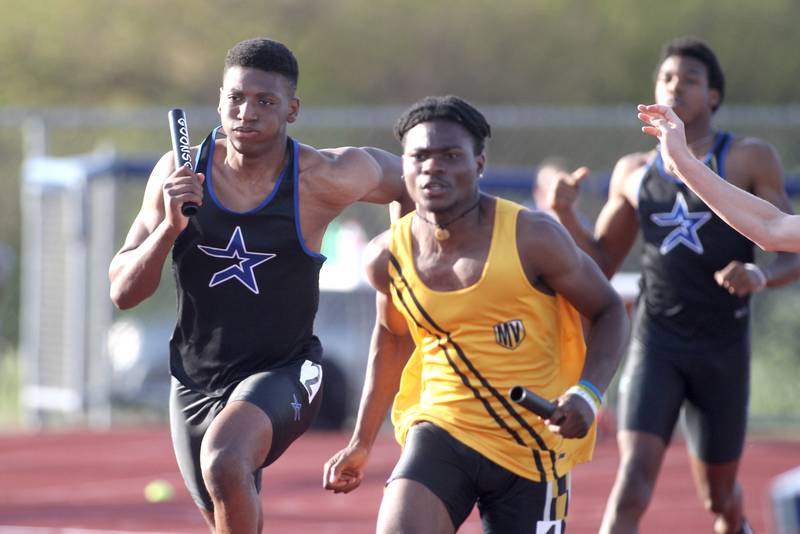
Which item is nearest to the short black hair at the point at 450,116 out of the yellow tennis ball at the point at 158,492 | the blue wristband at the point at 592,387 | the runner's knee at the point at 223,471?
the blue wristband at the point at 592,387

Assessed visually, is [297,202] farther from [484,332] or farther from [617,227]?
[617,227]

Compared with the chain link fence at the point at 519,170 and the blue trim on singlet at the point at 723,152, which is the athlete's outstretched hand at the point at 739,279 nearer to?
the blue trim on singlet at the point at 723,152

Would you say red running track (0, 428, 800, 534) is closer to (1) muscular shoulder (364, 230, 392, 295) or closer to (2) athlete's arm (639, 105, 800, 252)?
(1) muscular shoulder (364, 230, 392, 295)

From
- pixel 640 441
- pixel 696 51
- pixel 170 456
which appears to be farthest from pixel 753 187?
pixel 170 456

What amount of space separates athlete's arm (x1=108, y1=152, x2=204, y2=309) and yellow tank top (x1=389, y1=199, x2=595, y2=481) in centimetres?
87

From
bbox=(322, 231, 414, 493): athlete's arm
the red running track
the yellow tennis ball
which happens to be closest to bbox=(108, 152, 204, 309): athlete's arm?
bbox=(322, 231, 414, 493): athlete's arm

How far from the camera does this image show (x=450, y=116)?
5.86m

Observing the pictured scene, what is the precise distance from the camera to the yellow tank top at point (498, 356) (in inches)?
228

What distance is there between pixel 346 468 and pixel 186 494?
20.6 feet

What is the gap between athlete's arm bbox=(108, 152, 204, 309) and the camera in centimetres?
581

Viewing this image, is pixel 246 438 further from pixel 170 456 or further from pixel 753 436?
pixel 753 436

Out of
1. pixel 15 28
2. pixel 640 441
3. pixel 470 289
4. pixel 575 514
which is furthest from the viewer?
pixel 15 28

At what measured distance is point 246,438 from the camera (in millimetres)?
5883

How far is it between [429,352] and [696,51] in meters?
2.65
